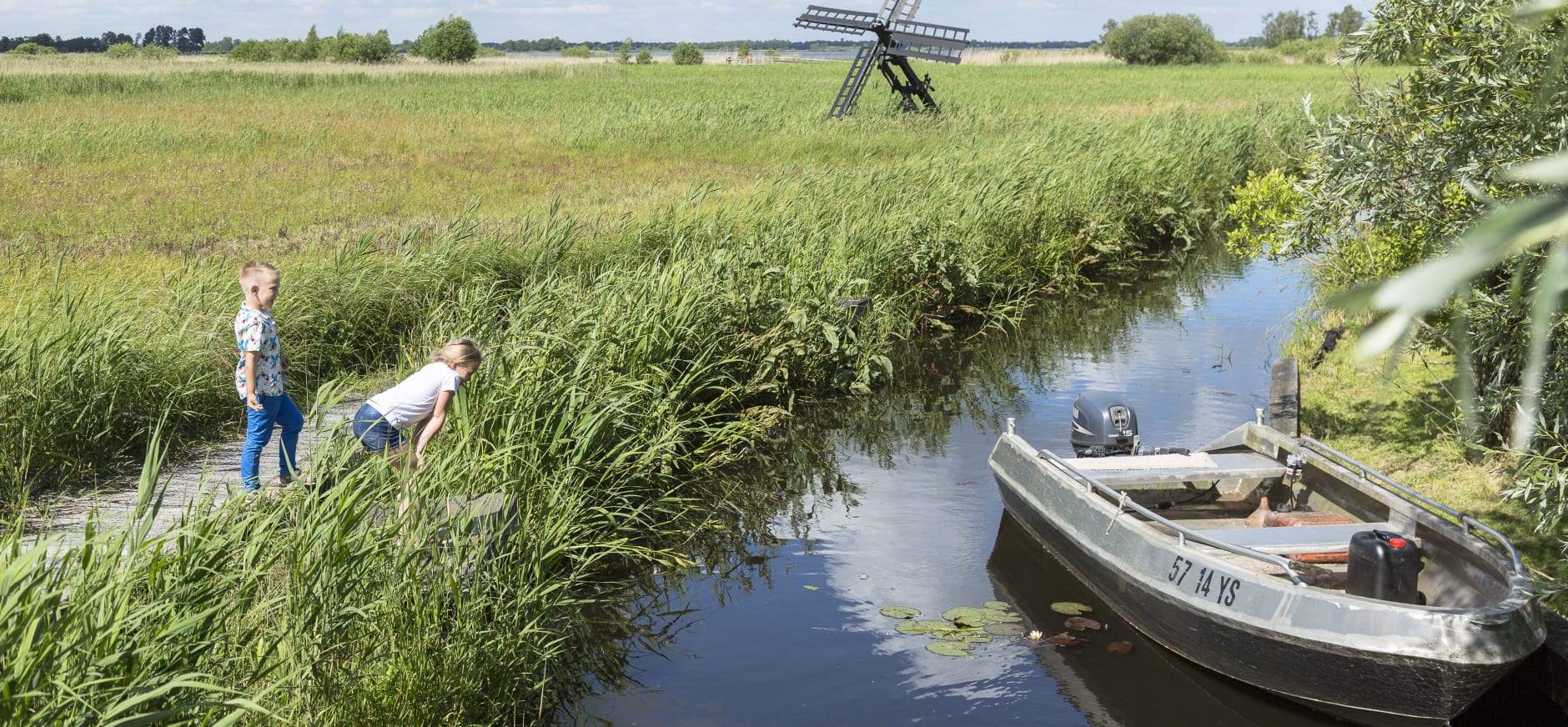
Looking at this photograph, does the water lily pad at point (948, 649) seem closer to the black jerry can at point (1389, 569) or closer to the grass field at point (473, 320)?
the grass field at point (473, 320)

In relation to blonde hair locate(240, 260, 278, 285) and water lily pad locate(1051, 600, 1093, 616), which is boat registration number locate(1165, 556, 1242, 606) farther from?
blonde hair locate(240, 260, 278, 285)

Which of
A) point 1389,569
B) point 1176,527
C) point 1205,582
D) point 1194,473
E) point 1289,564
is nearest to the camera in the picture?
point 1389,569

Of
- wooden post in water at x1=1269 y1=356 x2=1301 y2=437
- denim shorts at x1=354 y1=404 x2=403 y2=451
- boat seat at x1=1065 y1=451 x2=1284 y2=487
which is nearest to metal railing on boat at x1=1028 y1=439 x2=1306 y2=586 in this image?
boat seat at x1=1065 y1=451 x2=1284 y2=487

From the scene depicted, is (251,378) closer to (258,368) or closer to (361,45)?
(258,368)

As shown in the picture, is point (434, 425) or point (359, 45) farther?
point (359, 45)

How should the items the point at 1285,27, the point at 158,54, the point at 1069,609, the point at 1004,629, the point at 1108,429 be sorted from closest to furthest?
the point at 1004,629 → the point at 1069,609 → the point at 1108,429 → the point at 158,54 → the point at 1285,27

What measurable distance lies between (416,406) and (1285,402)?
257 inches

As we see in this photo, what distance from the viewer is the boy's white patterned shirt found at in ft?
22.9

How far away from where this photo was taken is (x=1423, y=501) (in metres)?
6.73

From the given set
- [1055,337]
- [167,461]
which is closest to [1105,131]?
[1055,337]


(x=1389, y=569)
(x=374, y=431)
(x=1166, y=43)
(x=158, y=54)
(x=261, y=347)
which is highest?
(x=1166, y=43)

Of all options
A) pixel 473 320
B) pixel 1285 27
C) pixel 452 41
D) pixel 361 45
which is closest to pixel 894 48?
pixel 473 320

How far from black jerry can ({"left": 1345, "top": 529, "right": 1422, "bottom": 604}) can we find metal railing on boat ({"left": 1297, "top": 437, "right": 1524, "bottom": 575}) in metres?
0.53

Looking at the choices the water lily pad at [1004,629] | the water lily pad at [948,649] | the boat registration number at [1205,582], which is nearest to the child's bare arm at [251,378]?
the water lily pad at [948,649]
